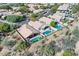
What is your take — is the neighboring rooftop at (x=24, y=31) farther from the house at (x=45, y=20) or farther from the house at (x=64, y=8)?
the house at (x=64, y=8)

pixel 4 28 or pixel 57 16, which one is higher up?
pixel 57 16

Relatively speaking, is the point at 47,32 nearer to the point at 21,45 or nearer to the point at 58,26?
the point at 58,26

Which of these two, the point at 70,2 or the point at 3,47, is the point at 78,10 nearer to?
the point at 70,2

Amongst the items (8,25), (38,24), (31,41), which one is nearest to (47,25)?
(38,24)

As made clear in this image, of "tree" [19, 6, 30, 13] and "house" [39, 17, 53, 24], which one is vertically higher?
"tree" [19, 6, 30, 13]

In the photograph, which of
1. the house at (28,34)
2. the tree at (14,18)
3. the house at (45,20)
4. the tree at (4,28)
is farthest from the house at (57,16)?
the tree at (4,28)

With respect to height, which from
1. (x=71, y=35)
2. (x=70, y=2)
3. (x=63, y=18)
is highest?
(x=70, y=2)

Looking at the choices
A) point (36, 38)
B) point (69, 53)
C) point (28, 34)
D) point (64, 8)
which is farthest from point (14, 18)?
point (69, 53)

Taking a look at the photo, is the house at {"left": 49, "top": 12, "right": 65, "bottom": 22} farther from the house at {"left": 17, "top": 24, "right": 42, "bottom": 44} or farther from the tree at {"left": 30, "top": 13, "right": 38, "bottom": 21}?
the house at {"left": 17, "top": 24, "right": 42, "bottom": 44}

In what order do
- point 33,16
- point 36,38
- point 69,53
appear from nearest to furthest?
point 69,53
point 36,38
point 33,16

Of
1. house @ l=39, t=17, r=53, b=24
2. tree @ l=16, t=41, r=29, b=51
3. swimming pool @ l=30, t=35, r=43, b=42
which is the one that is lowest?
tree @ l=16, t=41, r=29, b=51

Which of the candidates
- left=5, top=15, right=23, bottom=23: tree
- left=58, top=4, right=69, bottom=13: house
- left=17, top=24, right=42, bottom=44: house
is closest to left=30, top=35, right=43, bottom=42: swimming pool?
left=17, top=24, right=42, bottom=44: house
